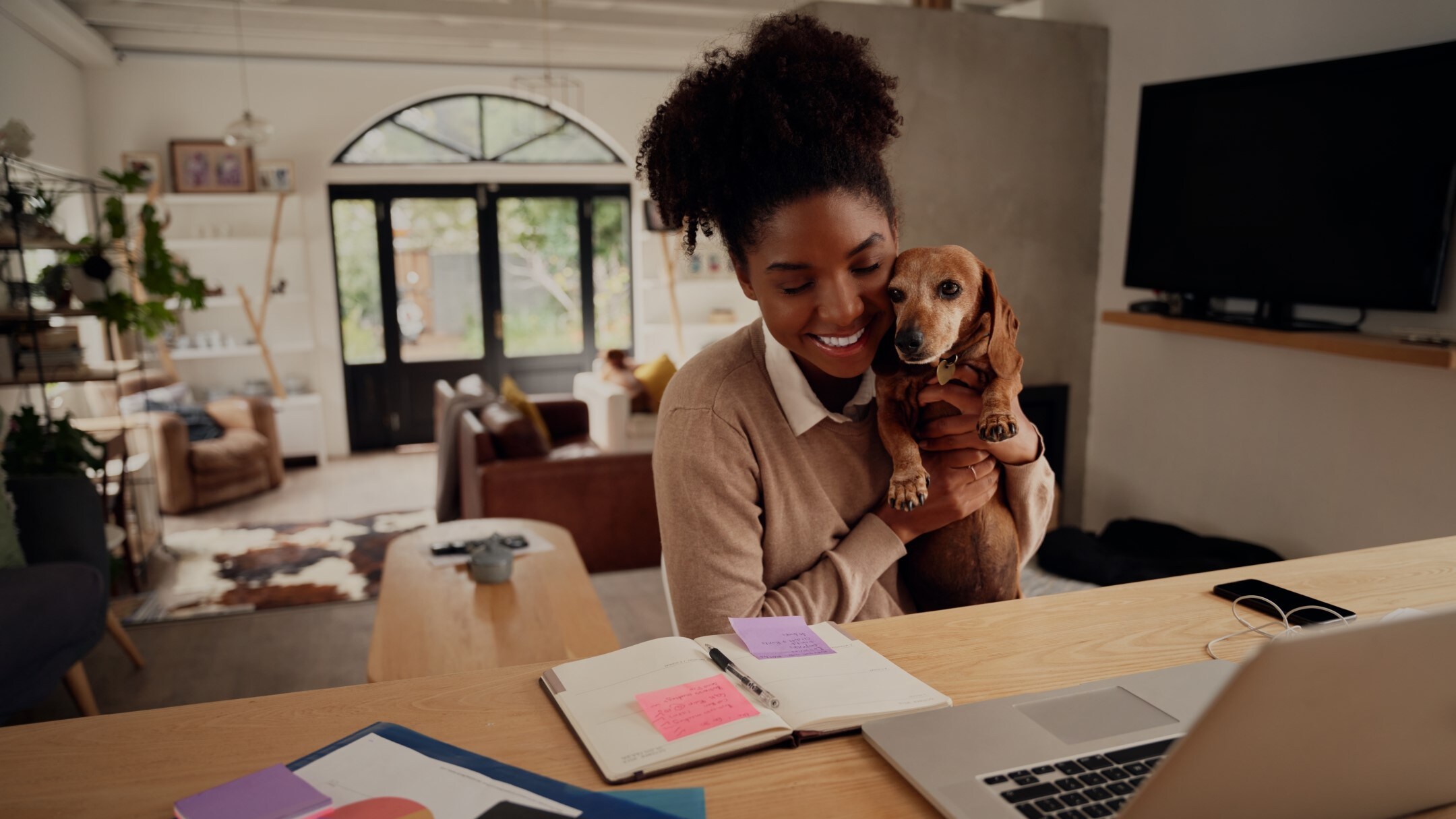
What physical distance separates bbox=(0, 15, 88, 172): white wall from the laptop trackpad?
5.45 meters

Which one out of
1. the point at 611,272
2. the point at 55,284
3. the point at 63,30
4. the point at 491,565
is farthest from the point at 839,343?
the point at 611,272

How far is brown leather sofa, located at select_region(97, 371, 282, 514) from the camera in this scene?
5.12m

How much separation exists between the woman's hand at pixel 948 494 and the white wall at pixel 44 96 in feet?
16.8

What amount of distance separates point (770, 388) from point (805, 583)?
260 mm

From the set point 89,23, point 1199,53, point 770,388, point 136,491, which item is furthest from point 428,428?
point 770,388

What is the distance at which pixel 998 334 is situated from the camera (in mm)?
1118

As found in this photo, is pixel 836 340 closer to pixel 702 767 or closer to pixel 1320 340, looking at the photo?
pixel 702 767

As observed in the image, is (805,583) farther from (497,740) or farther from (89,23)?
(89,23)

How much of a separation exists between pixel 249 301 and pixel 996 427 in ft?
21.8

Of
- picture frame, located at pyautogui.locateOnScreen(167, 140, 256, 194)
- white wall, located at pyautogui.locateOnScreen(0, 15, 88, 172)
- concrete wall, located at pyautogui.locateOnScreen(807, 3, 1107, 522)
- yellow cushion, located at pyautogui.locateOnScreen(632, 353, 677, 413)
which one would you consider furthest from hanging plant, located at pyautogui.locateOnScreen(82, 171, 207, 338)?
concrete wall, located at pyautogui.locateOnScreen(807, 3, 1107, 522)

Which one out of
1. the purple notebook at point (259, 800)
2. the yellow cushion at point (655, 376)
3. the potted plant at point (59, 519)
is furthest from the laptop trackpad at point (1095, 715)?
the yellow cushion at point (655, 376)

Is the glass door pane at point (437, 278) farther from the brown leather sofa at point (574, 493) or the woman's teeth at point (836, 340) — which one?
the woman's teeth at point (836, 340)

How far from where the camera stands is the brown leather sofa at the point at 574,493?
3.73 meters

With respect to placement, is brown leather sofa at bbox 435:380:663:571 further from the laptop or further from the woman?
the laptop
